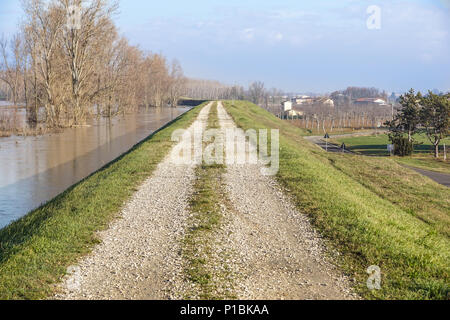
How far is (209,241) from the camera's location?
724 cm

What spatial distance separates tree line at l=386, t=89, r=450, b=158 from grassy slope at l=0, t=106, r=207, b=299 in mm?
40079

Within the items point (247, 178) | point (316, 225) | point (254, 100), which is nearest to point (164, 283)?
point (316, 225)

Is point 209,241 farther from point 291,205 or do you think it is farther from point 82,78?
point 82,78

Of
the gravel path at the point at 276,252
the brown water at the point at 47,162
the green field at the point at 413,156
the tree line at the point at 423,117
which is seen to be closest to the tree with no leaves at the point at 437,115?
the tree line at the point at 423,117

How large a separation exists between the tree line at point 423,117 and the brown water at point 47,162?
2938cm

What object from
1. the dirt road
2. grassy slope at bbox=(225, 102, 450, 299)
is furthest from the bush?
the dirt road

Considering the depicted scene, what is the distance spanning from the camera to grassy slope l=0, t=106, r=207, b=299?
18.6 ft

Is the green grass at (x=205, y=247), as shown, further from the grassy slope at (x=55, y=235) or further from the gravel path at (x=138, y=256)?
the grassy slope at (x=55, y=235)

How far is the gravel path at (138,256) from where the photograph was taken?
5.50 m

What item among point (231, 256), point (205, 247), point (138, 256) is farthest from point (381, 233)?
point (138, 256)

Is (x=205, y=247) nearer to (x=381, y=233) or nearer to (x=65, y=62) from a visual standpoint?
(x=381, y=233)

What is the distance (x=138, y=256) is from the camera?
6629 millimetres
